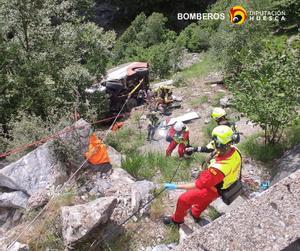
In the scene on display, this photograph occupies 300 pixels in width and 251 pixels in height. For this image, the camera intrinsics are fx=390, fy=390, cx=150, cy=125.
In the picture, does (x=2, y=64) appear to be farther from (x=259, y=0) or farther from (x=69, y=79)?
(x=259, y=0)

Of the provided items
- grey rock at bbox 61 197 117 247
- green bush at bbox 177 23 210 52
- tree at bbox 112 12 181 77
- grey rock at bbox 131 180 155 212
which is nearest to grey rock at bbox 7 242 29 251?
grey rock at bbox 61 197 117 247

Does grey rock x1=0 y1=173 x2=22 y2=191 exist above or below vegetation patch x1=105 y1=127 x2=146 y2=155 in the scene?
above

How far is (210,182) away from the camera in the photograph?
5004 millimetres

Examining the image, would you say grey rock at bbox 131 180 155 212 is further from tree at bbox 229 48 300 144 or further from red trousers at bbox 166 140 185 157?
tree at bbox 229 48 300 144

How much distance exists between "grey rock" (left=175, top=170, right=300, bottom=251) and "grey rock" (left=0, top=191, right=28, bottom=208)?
121 inches

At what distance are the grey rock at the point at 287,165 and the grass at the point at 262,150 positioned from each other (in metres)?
0.53

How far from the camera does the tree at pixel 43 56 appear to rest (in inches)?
426

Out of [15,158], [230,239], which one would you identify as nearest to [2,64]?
[15,158]

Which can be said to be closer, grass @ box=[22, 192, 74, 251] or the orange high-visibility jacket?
grass @ box=[22, 192, 74, 251]

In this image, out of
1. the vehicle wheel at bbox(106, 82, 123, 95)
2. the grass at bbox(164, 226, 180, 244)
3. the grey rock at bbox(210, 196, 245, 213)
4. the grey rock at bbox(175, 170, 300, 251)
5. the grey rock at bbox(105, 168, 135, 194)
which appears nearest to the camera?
the grey rock at bbox(175, 170, 300, 251)

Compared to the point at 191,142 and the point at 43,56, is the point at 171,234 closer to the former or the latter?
the point at 191,142

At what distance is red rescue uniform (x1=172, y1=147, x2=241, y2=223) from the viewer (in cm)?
497

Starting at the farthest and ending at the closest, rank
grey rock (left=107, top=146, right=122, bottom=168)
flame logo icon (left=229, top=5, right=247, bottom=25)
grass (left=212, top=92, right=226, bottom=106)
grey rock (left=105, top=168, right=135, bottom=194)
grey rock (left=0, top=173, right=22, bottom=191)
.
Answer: flame logo icon (left=229, top=5, right=247, bottom=25)
grass (left=212, top=92, right=226, bottom=106)
grey rock (left=107, top=146, right=122, bottom=168)
grey rock (left=0, top=173, right=22, bottom=191)
grey rock (left=105, top=168, right=135, bottom=194)

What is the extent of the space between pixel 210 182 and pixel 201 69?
12.4 metres
